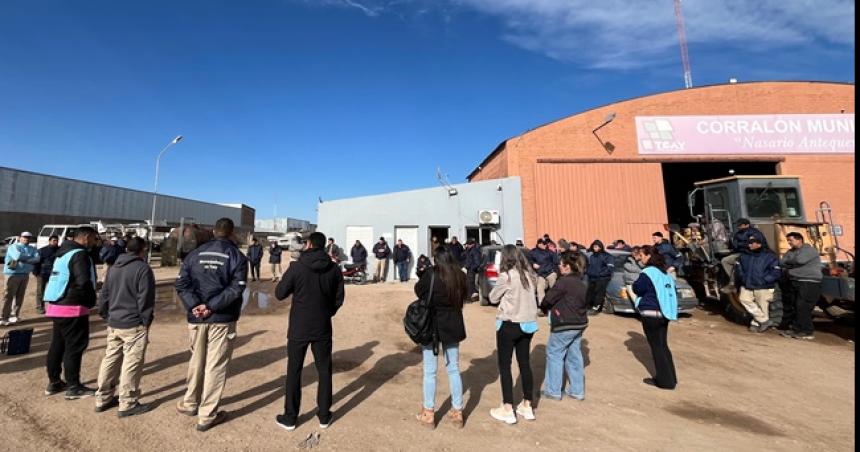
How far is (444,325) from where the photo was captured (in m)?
3.56

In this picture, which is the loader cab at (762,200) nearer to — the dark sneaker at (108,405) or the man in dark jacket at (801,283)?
the man in dark jacket at (801,283)

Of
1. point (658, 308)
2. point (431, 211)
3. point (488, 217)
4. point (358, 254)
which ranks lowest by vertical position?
point (658, 308)

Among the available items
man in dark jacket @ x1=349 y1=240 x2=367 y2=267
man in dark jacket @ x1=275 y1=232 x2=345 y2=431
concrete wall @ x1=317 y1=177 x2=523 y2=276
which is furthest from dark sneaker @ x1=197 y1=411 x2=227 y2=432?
concrete wall @ x1=317 y1=177 x2=523 y2=276

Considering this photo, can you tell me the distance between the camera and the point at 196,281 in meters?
3.51

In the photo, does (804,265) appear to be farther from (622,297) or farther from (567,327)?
(567,327)

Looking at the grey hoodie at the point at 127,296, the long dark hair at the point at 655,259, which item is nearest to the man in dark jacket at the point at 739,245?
the long dark hair at the point at 655,259

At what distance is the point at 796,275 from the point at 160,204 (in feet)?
Result: 174

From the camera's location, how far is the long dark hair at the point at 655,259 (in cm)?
479


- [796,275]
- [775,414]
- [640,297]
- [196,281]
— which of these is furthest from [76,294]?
[796,275]

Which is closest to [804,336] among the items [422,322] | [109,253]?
[422,322]

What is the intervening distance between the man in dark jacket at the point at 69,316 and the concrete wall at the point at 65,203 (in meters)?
33.3

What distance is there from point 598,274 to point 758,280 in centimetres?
287

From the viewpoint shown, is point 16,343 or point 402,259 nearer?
point 16,343

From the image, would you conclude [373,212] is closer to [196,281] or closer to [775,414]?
[196,281]
